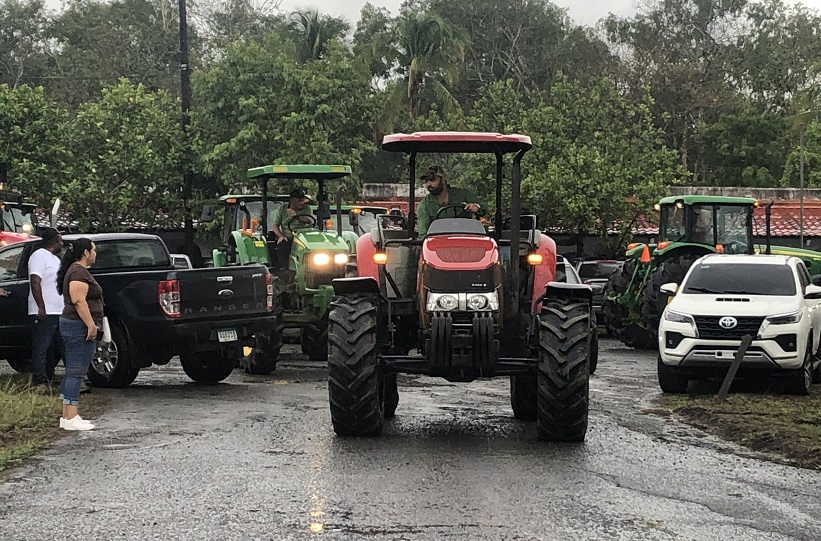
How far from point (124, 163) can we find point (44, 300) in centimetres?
2476

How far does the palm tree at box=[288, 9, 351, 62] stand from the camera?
48.9 metres

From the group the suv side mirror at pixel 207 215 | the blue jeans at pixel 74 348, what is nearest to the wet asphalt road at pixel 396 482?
the blue jeans at pixel 74 348

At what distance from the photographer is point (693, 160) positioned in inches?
2217

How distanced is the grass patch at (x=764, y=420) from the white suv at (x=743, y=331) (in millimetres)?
339

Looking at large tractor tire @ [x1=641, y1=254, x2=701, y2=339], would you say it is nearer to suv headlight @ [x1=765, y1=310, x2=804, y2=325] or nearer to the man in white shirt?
suv headlight @ [x1=765, y1=310, x2=804, y2=325]

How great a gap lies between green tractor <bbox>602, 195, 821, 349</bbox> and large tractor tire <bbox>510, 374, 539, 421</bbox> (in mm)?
10561

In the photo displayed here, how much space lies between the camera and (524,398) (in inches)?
523

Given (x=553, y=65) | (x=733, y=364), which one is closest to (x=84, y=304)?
(x=733, y=364)

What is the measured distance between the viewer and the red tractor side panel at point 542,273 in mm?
12508

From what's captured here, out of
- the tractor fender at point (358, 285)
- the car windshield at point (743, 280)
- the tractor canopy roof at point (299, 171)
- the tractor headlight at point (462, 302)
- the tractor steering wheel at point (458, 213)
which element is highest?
the tractor canopy roof at point (299, 171)

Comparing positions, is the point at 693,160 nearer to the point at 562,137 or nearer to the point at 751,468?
the point at 562,137

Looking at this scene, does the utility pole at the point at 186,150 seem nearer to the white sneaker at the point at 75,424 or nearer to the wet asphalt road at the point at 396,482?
the wet asphalt road at the point at 396,482

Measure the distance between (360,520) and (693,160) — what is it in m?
50.0

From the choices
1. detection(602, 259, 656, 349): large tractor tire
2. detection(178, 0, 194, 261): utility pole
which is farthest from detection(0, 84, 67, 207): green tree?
detection(602, 259, 656, 349): large tractor tire
